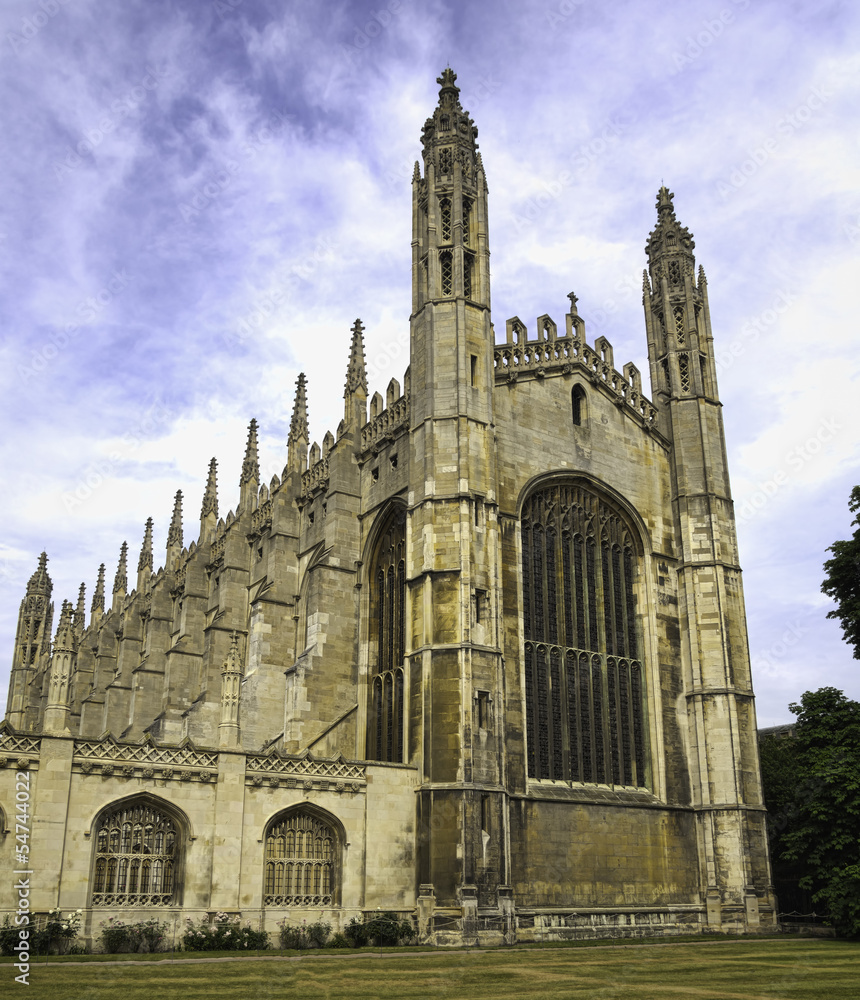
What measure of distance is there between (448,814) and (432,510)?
8228 mm

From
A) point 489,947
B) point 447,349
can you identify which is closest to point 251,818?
point 489,947

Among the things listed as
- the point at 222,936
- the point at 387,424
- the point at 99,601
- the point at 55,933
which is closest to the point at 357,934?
the point at 222,936

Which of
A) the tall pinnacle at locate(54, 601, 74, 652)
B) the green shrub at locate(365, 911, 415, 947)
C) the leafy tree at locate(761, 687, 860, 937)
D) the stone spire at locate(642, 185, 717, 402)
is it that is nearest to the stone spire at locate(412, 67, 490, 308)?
the stone spire at locate(642, 185, 717, 402)

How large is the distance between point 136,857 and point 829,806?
19.8 m

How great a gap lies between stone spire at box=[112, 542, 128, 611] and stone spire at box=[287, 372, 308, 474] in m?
24.1

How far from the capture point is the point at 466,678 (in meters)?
25.9

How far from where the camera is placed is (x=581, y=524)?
32531 mm

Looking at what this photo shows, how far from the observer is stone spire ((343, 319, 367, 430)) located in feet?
117

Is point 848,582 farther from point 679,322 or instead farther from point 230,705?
point 230,705

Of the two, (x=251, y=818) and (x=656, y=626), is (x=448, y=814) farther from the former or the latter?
(x=656, y=626)

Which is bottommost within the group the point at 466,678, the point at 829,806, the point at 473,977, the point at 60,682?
the point at 473,977

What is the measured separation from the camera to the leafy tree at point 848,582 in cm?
3052

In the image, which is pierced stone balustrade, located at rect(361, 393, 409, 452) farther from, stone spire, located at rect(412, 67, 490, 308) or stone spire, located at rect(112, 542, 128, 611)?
stone spire, located at rect(112, 542, 128, 611)

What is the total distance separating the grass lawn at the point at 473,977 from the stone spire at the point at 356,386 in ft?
63.0
